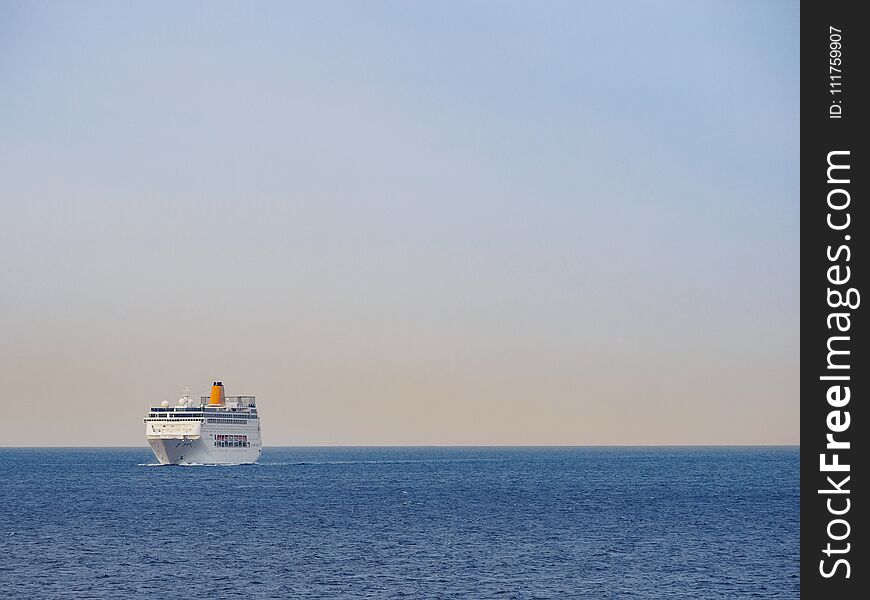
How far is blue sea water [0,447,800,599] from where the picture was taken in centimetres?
5600

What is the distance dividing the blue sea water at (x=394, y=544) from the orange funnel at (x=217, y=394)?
1510 inches

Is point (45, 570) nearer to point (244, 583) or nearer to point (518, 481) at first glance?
point (244, 583)

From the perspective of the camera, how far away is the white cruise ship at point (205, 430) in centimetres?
16250

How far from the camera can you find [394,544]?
2886 inches

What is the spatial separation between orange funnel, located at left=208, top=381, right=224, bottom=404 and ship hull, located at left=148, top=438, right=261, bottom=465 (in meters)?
7.34
